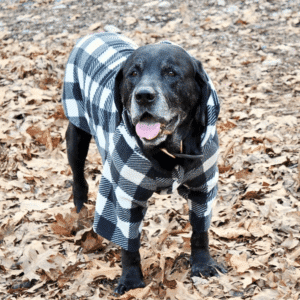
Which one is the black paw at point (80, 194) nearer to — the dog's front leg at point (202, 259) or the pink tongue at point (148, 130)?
the dog's front leg at point (202, 259)

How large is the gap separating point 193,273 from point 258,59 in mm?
4369

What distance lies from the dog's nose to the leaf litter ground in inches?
50.7

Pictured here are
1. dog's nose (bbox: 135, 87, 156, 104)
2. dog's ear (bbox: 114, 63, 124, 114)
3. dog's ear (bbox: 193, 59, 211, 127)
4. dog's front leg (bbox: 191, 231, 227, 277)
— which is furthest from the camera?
dog's front leg (bbox: 191, 231, 227, 277)

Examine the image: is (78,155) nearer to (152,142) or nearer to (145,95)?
(152,142)

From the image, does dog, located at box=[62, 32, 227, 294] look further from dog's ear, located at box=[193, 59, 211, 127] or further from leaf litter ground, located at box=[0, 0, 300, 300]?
leaf litter ground, located at box=[0, 0, 300, 300]

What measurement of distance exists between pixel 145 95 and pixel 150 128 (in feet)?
0.71

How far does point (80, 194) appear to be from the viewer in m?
3.99

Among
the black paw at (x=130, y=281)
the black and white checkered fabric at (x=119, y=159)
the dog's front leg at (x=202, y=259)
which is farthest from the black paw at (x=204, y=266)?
the black paw at (x=130, y=281)

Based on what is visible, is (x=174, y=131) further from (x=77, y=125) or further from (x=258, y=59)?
(x=258, y=59)

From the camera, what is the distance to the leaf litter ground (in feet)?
10.2

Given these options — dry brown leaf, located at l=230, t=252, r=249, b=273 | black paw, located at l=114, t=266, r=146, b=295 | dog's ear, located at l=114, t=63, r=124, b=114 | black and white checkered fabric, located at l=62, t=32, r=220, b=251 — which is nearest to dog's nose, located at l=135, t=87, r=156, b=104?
black and white checkered fabric, located at l=62, t=32, r=220, b=251

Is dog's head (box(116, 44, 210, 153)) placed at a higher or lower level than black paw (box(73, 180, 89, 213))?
higher

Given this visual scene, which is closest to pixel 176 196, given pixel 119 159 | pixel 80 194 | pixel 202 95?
pixel 80 194

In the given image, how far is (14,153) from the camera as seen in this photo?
15.9 ft
